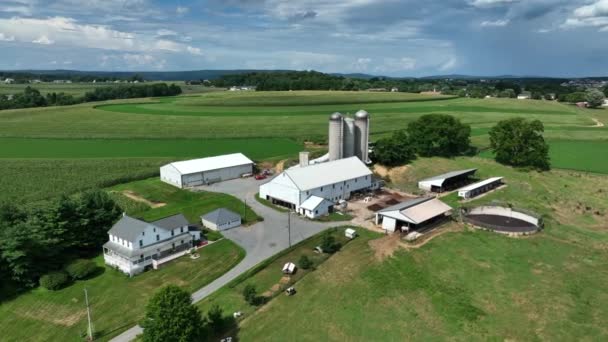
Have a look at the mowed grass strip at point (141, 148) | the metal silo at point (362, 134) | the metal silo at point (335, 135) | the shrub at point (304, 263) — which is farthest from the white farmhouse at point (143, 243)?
the mowed grass strip at point (141, 148)

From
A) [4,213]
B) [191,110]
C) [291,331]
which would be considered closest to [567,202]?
[291,331]

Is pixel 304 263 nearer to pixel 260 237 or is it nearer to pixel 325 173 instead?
pixel 260 237

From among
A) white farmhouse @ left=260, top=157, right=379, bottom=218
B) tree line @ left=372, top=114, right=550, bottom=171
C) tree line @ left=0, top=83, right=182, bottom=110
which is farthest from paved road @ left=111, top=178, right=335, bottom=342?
tree line @ left=0, top=83, right=182, bottom=110

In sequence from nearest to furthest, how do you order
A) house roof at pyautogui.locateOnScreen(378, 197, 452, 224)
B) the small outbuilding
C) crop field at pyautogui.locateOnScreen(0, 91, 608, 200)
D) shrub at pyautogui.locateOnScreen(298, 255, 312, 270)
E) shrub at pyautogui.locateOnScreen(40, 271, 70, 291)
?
shrub at pyautogui.locateOnScreen(40, 271, 70, 291) → shrub at pyautogui.locateOnScreen(298, 255, 312, 270) → house roof at pyautogui.locateOnScreen(378, 197, 452, 224) → the small outbuilding → crop field at pyautogui.locateOnScreen(0, 91, 608, 200)

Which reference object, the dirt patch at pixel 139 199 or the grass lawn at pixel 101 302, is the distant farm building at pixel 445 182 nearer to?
the grass lawn at pixel 101 302

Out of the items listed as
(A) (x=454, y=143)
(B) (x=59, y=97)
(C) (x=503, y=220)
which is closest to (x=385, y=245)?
(C) (x=503, y=220)

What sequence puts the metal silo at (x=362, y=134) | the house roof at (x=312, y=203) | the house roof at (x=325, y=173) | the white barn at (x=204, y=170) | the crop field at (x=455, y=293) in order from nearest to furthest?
the crop field at (x=455, y=293) < the house roof at (x=312, y=203) < the house roof at (x=325, y=173) < the white barn at (x=204, y=170) < the metal silo at (x=362, y=134)

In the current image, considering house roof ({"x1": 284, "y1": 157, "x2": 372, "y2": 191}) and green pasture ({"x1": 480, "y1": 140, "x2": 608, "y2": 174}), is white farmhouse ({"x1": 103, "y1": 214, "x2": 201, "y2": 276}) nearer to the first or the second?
house roof ({"x1": 284, "y1": 157, "x2": 372, "y2": 191})
